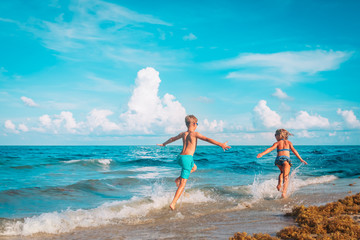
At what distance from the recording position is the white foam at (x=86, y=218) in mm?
6043

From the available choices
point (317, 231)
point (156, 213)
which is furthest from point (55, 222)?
point (317, 231)

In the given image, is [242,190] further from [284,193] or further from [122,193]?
[122,193]

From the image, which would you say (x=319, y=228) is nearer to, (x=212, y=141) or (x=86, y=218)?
(x=212, y=141)

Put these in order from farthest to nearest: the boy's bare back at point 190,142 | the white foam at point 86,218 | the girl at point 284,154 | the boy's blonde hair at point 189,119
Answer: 1. the girl at point 284,154
2. the boy's blonde hair at point 189,119
3. the boy's bare back at point 190,142
4. the white foam at point 86,218

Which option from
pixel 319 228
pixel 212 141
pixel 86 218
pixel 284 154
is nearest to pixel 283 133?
pixel 284 154

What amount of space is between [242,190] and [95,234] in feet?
21.1

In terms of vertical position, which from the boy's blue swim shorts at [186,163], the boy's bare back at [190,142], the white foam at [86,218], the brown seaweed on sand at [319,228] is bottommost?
the white foam at [86,218]

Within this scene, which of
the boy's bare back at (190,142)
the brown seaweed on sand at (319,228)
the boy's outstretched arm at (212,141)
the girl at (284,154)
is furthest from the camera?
the girl at (284,154)

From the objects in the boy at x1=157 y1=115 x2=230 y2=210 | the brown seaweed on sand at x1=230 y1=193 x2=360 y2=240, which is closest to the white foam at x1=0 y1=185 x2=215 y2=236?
the boy at x1=157 y1=115 x2=230 y2=210

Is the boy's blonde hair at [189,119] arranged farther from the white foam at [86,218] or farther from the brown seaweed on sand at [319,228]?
the brown seaweed on sand at [319,228]

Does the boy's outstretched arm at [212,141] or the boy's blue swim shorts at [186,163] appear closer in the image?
the boy's outstretched arm at [212,141]

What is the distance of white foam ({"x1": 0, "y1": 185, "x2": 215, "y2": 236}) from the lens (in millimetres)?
6043

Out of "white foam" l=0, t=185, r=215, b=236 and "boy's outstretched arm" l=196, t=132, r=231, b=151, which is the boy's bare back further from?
"white foam" l=0, t=185, r=215, b=236

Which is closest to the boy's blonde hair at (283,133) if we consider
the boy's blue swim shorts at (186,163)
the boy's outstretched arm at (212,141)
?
the boy's outstretched arm at (212,141)
